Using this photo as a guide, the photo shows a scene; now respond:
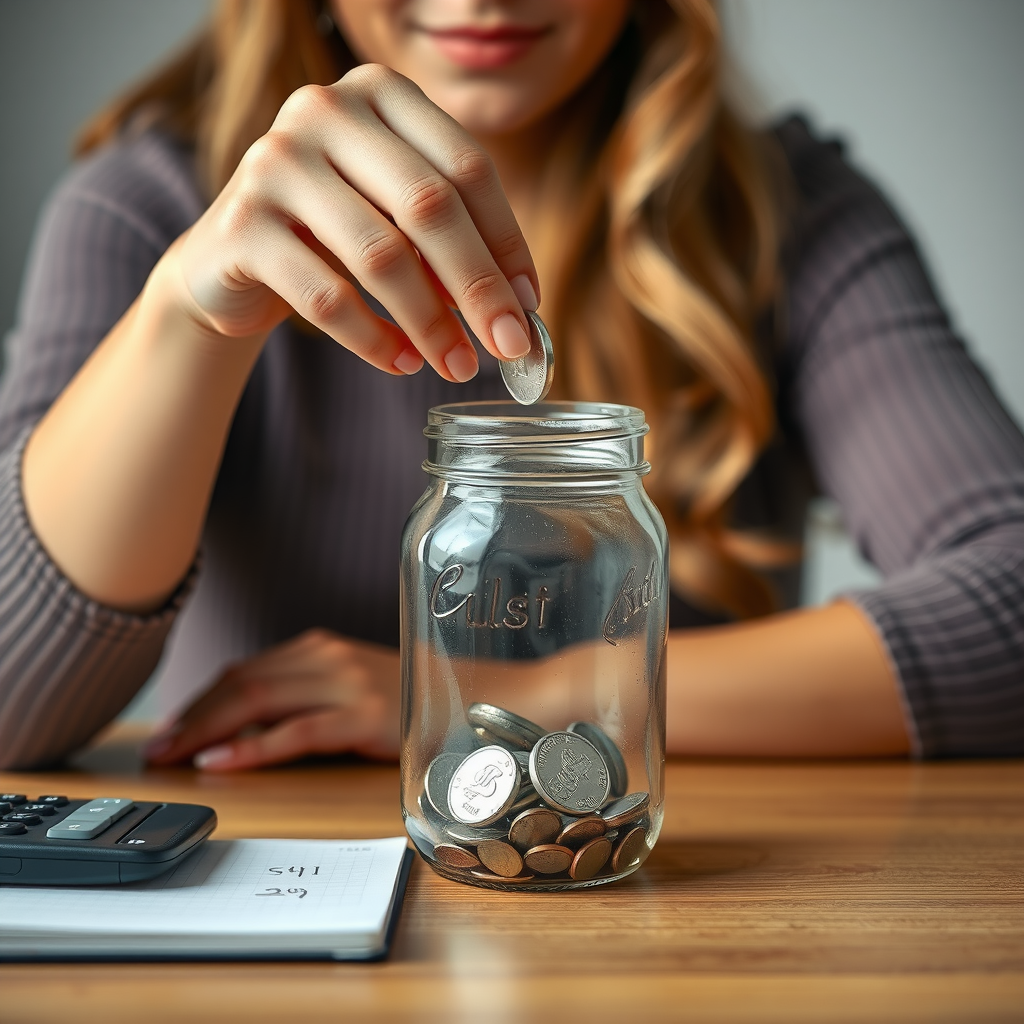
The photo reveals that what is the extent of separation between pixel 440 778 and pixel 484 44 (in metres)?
0.71

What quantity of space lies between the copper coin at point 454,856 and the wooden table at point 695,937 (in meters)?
0.01

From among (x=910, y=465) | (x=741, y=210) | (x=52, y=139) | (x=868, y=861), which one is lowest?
(x=868, y=861)

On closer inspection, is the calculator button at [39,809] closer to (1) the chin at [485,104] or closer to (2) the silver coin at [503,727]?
(2) the silver coin at [503,727]

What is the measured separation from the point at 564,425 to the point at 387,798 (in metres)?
0.30

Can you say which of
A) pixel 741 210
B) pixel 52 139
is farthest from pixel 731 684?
pixel 52 139

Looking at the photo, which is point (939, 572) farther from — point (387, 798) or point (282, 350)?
point (282, 350)

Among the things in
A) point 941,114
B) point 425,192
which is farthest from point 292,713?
point 941,114

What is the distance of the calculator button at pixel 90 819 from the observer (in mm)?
547

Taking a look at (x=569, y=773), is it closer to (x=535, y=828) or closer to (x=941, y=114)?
(x=535, y=828)

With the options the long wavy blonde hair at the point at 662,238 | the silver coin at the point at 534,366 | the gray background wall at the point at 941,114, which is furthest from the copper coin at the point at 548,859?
the gray background wall at the point at 941,114

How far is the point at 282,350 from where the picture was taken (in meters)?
1.21

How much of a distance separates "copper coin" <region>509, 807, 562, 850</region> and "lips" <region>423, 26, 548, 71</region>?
2.41 ft

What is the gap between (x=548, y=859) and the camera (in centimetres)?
55

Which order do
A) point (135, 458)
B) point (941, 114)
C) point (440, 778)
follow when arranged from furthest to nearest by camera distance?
1. point (941, 114)
2. point (135, 458)
3. point (440, 778)
